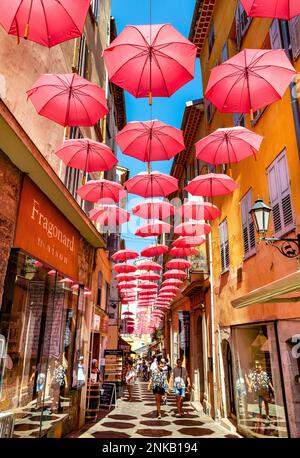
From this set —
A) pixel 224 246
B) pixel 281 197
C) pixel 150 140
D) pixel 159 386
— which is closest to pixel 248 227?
pixel 281 197

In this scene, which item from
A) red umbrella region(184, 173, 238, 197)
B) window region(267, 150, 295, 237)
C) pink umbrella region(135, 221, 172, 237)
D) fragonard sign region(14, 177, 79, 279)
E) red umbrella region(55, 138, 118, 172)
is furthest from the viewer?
pink umbrella region(135, 221, 172, 237)

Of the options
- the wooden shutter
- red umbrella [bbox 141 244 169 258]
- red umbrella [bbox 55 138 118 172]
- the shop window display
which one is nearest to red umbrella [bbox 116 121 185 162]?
red umbrella [bbox 55 138 118 172]

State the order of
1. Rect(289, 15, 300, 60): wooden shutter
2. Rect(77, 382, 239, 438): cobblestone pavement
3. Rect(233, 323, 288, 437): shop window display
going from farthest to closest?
Rect(77, 382, 239, 438): cobblestone pavement, Rect(233, 323, 288, 437): shop window display, Rect(289, 15, 300, 60): wooden shutter

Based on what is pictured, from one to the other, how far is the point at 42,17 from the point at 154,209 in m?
7.76

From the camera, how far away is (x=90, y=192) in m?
10.4

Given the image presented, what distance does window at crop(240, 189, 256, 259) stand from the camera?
33.2 feet

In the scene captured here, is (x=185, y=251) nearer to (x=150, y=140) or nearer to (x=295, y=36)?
(x=150, y=140)

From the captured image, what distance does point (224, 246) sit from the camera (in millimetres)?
13195

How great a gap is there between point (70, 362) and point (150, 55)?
876cm

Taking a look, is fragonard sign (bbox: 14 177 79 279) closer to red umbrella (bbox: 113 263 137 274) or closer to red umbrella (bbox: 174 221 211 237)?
red umbrella (bbox: 174 221 211 237)

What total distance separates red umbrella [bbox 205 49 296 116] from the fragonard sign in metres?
4.43

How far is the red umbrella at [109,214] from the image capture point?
12352 millimetres
